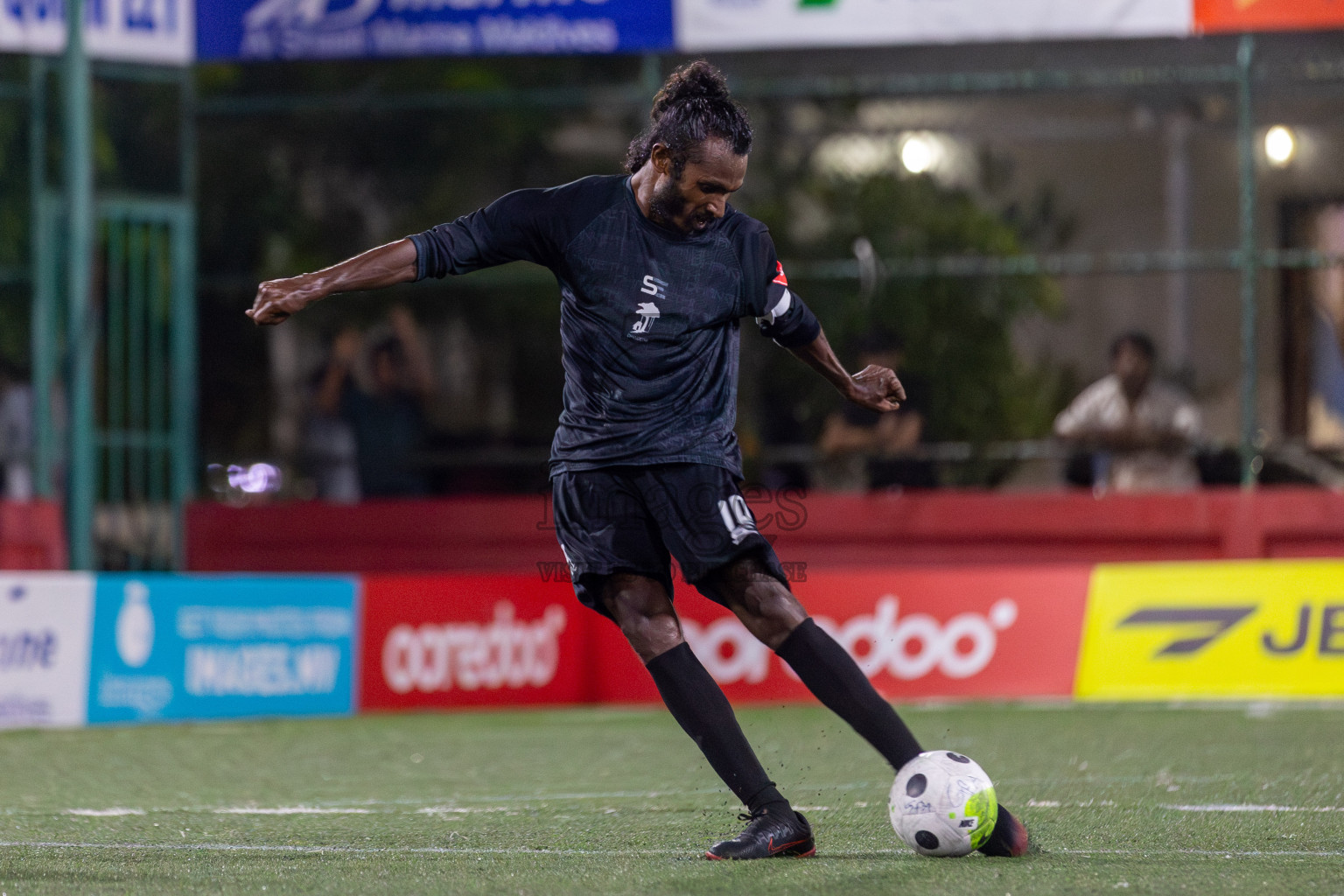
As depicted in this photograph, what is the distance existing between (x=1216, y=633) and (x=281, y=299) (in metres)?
7.59

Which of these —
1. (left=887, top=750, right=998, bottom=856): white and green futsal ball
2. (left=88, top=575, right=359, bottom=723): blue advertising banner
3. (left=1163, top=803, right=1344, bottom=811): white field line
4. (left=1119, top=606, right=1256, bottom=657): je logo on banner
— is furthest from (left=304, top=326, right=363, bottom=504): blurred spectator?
(left=887, top=750, right=998, bottom=856): white and green futsal ball

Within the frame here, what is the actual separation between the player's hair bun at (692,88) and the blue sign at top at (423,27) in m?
8.35

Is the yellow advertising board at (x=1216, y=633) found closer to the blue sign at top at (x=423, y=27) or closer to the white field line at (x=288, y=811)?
the blue sign at top at (x=423, y=27)

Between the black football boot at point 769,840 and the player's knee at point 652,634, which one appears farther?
the player's knee at point 652,634

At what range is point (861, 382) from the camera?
17.4ft

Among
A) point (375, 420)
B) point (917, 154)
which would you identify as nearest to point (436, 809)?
point (375, 420)

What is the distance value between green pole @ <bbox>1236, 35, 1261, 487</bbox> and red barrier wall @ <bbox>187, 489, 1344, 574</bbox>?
0.45 m

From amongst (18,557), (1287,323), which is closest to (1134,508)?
(1287,323)

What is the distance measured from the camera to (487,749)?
875cm

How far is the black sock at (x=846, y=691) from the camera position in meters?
4.88

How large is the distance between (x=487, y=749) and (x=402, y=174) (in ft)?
25.9

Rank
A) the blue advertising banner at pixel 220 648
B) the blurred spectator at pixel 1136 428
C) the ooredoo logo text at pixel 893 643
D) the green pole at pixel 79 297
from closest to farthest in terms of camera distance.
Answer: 1. the blue advertising banner at pixel 220 648
2. the ooredoo logo text at pixel 893 643
3. the green pole at pixel 79 297
4. the blurred spectator at pixel 1136 428

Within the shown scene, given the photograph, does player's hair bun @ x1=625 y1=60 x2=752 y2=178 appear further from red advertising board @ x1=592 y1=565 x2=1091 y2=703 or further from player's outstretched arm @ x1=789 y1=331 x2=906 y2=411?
red advertising board @ x1=592 y1=565 x2=1091 y2=703

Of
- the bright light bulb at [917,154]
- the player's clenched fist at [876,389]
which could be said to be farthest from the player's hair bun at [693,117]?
the bright light bulb at [917,154]
